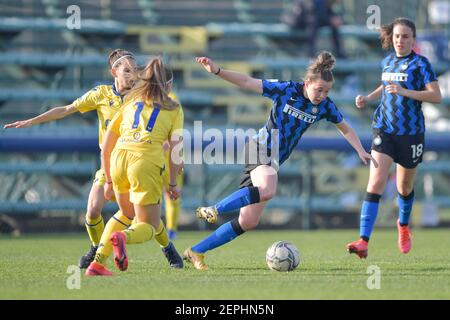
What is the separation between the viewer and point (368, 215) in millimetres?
8781

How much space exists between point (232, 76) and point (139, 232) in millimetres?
1595

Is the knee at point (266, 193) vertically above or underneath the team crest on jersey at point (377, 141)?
underneath

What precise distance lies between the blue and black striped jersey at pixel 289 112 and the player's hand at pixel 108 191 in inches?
53.9

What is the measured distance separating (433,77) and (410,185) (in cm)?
115

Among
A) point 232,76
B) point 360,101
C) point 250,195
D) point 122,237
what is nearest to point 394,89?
point 360,101

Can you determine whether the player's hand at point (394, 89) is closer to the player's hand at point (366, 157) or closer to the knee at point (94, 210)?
the player's hand at point (366, 157)

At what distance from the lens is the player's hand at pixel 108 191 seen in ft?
25.7

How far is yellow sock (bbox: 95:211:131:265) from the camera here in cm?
709

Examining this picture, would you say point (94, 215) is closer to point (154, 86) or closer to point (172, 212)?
point (154, 86)

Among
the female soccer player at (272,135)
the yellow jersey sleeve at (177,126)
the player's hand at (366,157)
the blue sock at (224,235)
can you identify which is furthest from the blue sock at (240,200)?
the player's hand at (366,157)

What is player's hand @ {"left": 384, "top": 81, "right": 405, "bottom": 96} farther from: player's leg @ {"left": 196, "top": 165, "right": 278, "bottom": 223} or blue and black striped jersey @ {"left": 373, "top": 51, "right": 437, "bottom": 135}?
player's leg @ {"left": 196, "top": 165, "right": 278, "bottom": 223}

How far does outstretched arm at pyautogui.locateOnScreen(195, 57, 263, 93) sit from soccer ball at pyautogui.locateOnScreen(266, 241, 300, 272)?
1.35 metres

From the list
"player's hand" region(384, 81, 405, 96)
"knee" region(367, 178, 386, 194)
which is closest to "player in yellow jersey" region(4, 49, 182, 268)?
"knee" region(367, 178, 386, 194)
